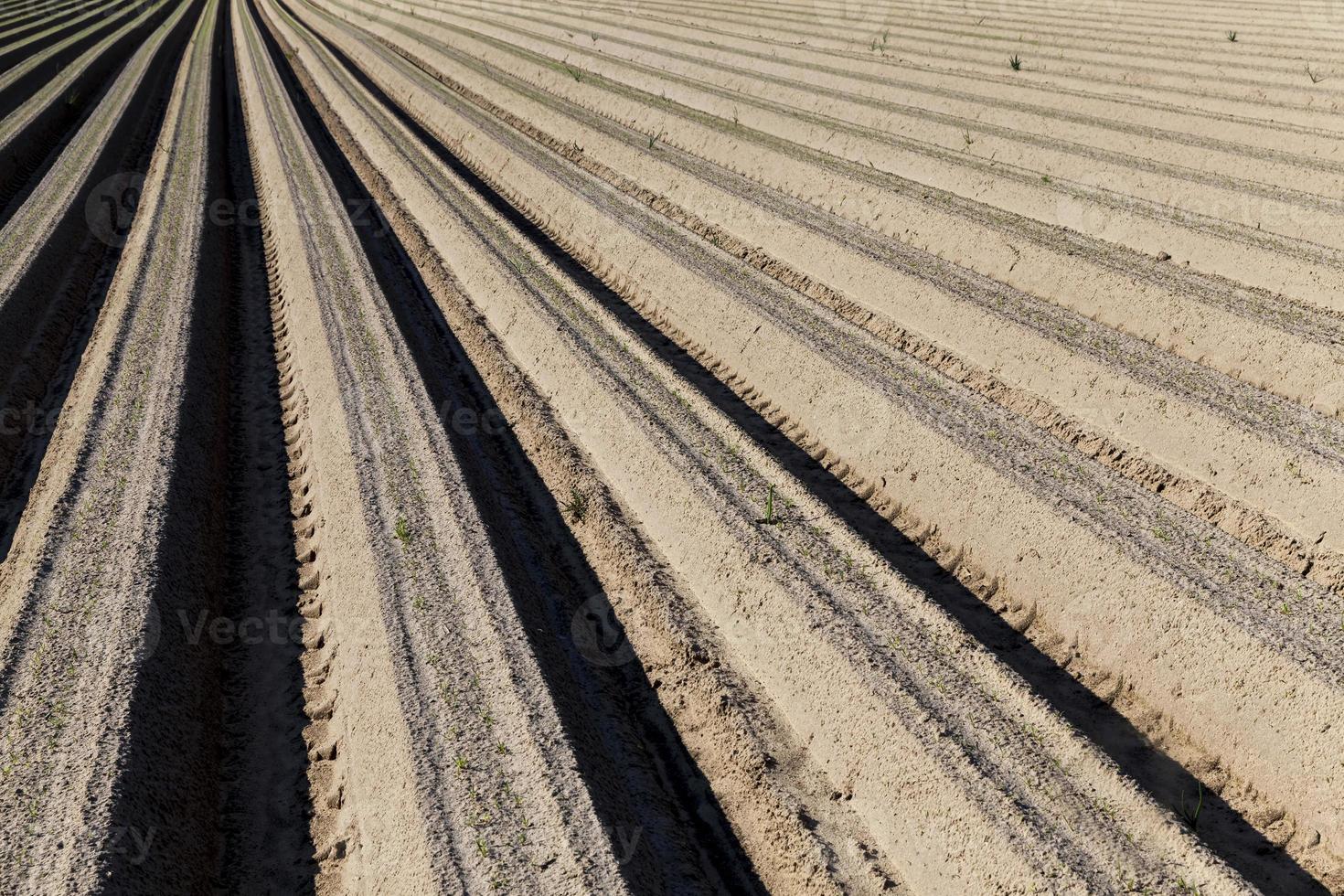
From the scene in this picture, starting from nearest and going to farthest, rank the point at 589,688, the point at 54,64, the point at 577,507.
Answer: the point at 589,688, the point at 577,507, the point at 54,64

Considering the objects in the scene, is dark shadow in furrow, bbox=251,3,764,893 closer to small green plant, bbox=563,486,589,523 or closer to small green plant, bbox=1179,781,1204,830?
small green plant, bbox=563,486,589,523

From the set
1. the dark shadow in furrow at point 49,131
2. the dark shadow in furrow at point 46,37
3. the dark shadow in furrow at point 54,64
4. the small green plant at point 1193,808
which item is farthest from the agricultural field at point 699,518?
the dark shadow in furrow at point 46,37

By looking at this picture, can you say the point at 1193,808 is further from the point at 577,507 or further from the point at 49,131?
the point at 49,131

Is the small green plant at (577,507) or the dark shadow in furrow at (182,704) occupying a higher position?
the small green plant at (577,507)

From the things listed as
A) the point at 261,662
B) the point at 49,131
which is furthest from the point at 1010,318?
the point at 49,131

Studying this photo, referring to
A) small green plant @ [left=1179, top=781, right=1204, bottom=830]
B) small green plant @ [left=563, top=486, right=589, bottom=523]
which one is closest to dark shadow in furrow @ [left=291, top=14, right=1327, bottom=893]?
small green plant @ [left=1179, top=781, right=1204, bottom=830]

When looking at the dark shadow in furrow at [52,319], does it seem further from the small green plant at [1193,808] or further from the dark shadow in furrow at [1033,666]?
the small green plant at [1193,808]

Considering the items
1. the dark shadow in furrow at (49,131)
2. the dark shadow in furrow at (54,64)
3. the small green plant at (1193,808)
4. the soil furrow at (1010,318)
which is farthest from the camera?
the dark shadow in furrow at (54,64)
